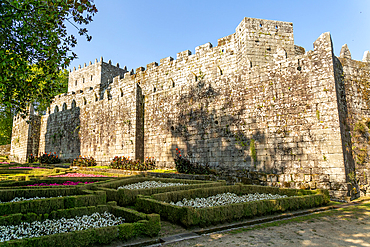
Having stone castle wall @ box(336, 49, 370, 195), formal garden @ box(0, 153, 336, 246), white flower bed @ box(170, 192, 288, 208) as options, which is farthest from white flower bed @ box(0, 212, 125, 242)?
stone castle wall @ box(336, 49, 370, 195)

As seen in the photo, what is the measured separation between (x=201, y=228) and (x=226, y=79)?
9926 mm

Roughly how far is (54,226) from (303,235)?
5.40 metres

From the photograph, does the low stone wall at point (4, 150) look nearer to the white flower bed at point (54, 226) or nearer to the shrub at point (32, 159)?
the shrub at point (32, 159)

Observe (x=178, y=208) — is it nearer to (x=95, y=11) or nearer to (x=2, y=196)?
(x=2, y=196)

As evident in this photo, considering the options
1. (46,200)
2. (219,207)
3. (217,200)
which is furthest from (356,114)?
(46,200)

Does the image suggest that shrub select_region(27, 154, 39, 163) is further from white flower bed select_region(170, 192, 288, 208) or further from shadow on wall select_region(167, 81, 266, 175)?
white flower bed select_region(170, 192, 288, 208)

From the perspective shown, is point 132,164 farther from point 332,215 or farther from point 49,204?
point 332,215

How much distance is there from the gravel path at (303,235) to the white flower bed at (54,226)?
73.4 inches

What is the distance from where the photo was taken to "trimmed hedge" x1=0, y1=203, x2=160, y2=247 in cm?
416

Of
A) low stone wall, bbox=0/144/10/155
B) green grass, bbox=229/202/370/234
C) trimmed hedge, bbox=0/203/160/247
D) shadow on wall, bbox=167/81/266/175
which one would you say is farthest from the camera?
low stone wall, bbox=0/144/10/155

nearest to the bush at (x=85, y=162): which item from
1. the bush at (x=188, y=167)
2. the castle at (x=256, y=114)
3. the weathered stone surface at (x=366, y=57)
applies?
the castle at (x=256, y=114)

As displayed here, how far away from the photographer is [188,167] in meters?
14.5

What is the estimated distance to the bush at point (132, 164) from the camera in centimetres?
1677

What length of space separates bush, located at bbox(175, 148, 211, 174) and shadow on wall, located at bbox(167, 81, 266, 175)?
319mm
